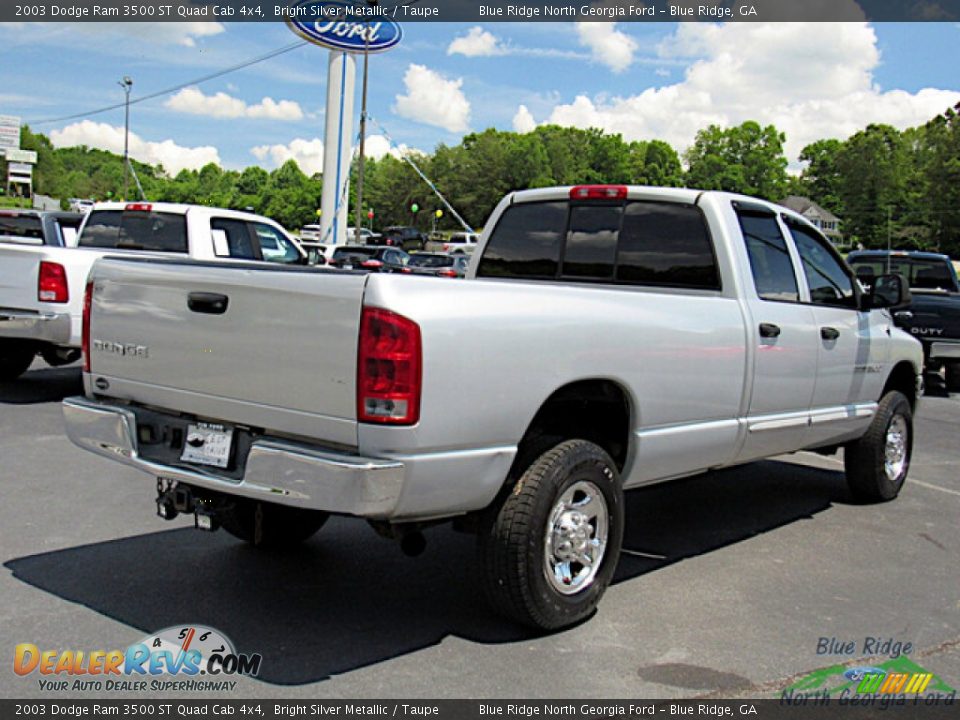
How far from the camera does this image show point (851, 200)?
335 feet

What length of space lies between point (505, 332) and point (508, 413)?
321 millimetres

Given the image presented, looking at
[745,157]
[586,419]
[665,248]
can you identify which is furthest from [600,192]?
[745,157]

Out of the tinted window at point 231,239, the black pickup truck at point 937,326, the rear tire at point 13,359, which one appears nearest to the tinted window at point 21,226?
the rear tire at point 13,359

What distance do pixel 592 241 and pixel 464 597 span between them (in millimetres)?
2202

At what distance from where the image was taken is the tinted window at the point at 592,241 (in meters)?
5.55

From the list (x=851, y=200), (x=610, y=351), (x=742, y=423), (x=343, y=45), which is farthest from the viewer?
(x=851, y=200)

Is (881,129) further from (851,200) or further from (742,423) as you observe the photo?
(742,423)

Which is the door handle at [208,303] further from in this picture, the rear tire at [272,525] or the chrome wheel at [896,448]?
the chrome wheel at [896,448]

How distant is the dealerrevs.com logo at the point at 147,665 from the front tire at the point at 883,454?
4.57 metres

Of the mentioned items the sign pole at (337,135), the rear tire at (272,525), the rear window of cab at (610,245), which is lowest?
the rear tire at (272,525)

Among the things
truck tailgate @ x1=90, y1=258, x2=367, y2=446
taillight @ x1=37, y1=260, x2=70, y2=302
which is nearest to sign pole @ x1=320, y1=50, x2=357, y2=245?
taillight @ x1=37, y1=260, x2=70, y2=302

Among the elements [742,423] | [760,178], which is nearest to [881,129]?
[760,178]

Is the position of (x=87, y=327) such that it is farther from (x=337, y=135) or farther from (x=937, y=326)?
(x=337, y=135)

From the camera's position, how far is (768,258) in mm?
5625
